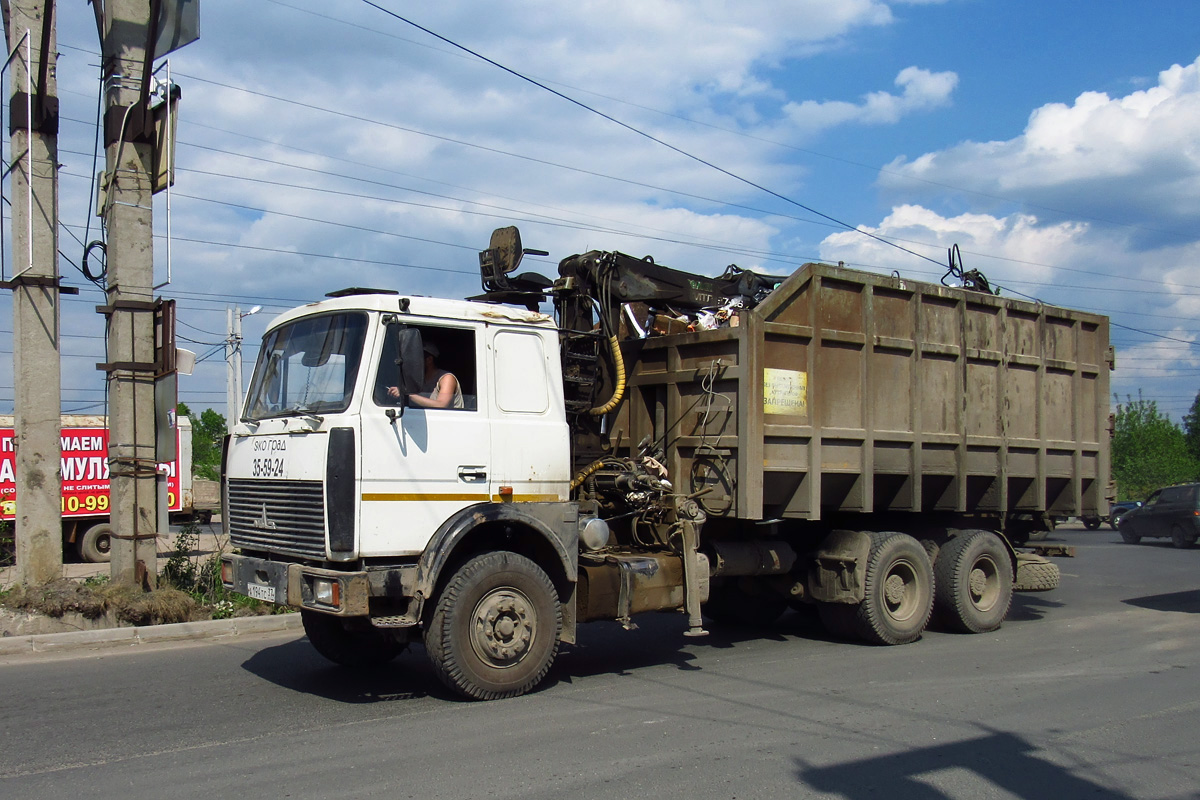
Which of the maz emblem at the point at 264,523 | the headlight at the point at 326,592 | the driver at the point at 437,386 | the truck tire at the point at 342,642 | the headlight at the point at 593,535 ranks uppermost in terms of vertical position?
the driver at the point at 437,386

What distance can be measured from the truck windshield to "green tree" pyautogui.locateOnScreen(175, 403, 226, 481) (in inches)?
920

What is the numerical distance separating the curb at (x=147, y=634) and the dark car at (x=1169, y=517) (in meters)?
23.3

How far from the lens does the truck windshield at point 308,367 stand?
641 centimetres

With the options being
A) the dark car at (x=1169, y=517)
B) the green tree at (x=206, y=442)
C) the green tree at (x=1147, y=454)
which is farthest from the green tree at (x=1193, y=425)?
the green tree at (x=206, y=442)

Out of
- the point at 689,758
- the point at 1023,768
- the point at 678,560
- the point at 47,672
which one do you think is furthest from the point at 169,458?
the point at 1023,768

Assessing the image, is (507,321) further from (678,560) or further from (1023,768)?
(1023,768)

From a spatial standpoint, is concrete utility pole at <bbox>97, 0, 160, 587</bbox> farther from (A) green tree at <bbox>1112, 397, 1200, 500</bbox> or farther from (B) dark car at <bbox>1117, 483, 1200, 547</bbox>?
(A) green tree at <bbox>1112, 397, 1200, 500</bbox>

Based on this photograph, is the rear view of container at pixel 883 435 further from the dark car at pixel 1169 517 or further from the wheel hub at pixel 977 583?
the dark car at pixel 1169 517

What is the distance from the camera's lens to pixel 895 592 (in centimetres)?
918

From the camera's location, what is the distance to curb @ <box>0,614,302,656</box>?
8.56 m

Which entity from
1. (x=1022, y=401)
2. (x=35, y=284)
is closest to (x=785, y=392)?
(x=1022, y=401)

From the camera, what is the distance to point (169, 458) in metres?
9.94

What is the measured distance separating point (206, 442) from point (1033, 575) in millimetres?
45684

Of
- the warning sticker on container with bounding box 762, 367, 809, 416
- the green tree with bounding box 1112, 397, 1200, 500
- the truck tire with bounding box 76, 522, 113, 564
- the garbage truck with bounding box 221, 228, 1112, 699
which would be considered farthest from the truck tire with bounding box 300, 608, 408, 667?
the green tree with bounding box 1112, 397, 1200, 500
